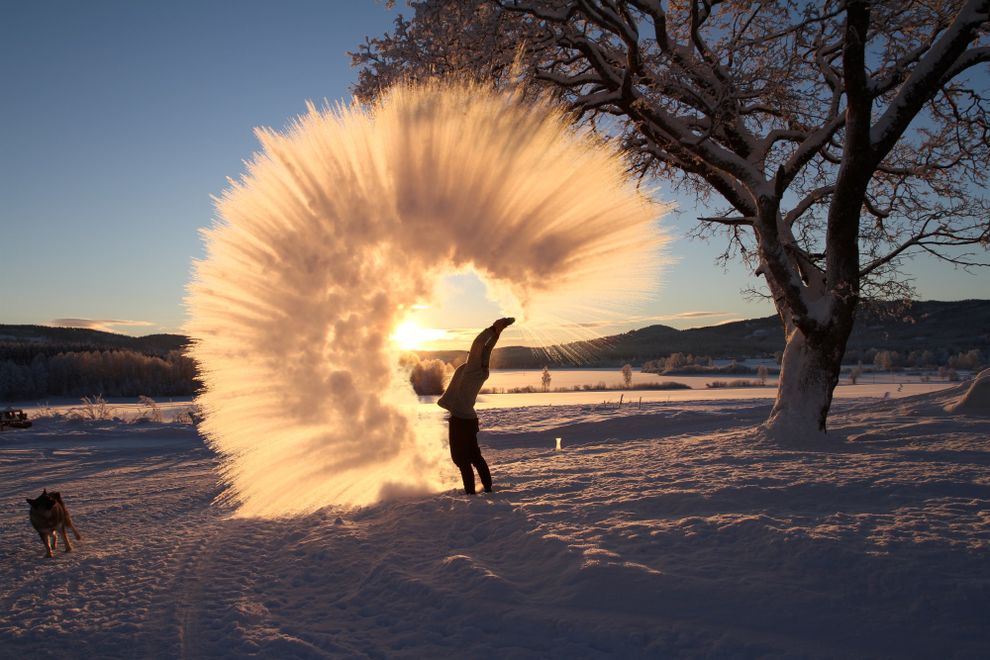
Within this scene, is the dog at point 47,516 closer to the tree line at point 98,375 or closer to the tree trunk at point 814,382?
the tree trunk at point 814,382

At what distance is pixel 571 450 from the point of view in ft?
35.4

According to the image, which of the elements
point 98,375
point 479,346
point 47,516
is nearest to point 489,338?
point 479,346

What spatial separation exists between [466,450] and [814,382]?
5464mm

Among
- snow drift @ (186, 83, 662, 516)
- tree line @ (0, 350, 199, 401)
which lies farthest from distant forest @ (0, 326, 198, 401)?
snow drift @ (186, 83, 662, 516)

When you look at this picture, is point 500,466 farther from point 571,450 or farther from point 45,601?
point 45,601

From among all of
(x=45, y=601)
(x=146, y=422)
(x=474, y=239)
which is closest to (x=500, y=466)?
(x=474, y=239)

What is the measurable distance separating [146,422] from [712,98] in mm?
18270

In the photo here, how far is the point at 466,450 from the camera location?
6746 millimetres

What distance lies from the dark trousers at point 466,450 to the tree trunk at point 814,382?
4644 mm

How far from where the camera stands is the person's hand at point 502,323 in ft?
22.3

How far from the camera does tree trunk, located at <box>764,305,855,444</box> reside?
8.84m

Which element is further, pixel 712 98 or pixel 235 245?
pixel 712 98

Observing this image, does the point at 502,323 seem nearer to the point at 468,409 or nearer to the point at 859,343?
the point at 468,409

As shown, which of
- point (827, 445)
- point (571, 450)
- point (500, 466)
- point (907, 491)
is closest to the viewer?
point (907, 491)
